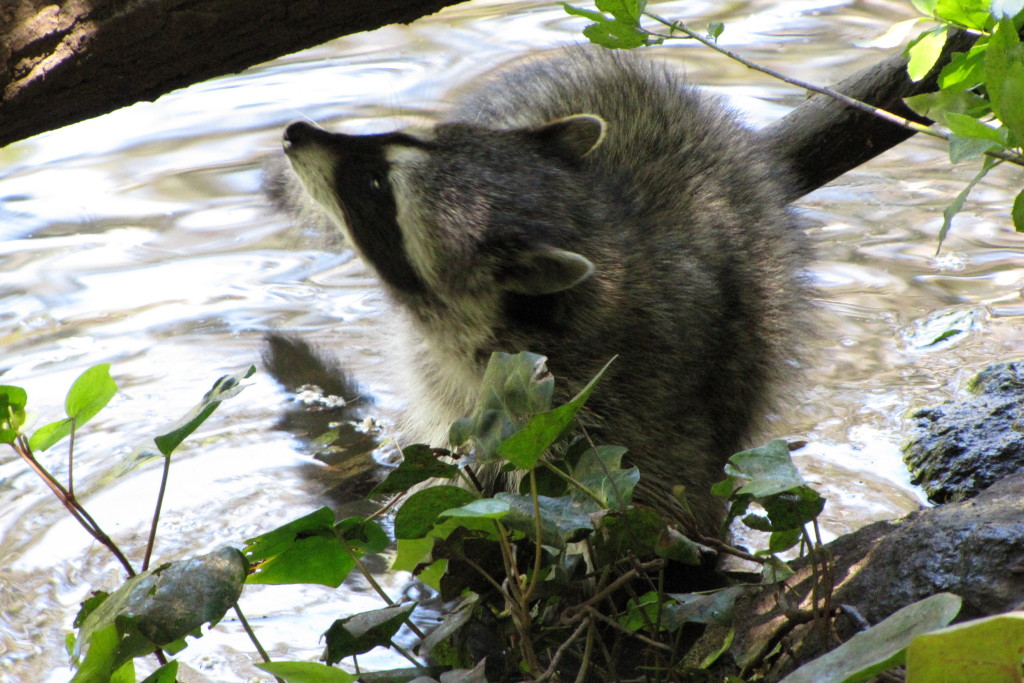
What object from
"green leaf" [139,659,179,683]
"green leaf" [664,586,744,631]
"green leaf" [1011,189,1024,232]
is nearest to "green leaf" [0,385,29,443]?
"green leaf" [139,659,179,683]

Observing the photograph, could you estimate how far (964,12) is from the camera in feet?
7.28

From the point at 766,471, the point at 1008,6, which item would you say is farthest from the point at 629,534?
the point at 1008,6

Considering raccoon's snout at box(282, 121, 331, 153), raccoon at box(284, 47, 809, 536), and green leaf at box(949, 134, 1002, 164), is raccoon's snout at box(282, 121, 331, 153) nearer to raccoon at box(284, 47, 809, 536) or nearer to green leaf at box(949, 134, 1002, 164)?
raccoon at box(284, 47, 809, 536)

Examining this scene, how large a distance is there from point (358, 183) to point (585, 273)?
2.51ft

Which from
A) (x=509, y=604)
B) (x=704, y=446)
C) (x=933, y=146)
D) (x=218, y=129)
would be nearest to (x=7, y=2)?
(x=509, y=604)

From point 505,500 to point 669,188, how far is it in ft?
6.53

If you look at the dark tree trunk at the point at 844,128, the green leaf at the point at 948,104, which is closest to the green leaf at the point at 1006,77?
the green leaf at the point at 948,104

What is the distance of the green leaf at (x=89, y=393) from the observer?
6.75 ft

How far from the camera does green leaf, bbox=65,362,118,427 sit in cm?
206

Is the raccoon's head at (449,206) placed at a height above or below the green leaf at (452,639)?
above

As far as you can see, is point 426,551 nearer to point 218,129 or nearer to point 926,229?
point 926,229

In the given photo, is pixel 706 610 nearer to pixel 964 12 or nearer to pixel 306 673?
pixel 306 673

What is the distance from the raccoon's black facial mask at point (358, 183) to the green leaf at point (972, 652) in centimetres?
223

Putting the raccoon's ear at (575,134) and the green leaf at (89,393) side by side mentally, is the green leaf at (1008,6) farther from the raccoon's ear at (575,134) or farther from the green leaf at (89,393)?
the green leaf at (89,393)
